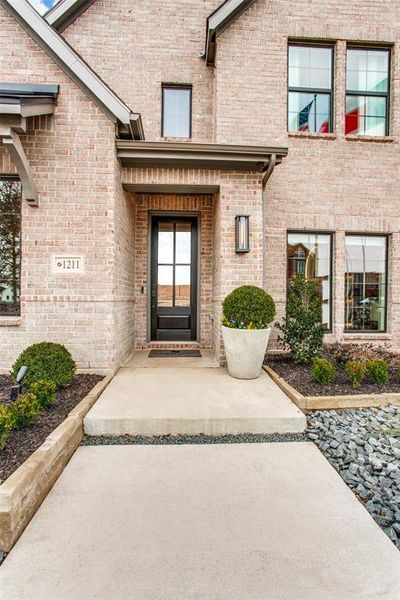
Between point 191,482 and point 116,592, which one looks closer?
point 116,592

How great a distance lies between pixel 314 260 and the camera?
20.3ft

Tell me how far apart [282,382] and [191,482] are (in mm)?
2141

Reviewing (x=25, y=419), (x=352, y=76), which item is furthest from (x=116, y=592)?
(x=352, y=76)

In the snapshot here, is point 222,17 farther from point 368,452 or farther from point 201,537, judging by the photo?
point 201,537

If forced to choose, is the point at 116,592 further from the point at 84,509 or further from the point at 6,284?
the point at 6,284

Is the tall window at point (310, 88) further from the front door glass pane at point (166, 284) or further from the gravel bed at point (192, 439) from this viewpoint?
the gravel bed at point (192, 439)

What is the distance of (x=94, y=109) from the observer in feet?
14.3

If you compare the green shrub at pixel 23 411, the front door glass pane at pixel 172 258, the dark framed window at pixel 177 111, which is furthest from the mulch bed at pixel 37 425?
the dark framed window at pixel 177 111

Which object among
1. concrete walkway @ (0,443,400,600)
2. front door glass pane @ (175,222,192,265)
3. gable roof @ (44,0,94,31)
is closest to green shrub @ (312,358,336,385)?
concrete walkway @ (0,443,400,600)

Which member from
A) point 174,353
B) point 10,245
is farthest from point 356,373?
point 10,245

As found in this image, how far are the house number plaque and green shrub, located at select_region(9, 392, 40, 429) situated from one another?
2.10 metres

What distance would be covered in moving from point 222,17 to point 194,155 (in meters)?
3.20

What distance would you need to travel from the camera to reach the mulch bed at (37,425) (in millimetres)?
2332

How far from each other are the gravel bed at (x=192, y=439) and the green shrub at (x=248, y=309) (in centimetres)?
156
